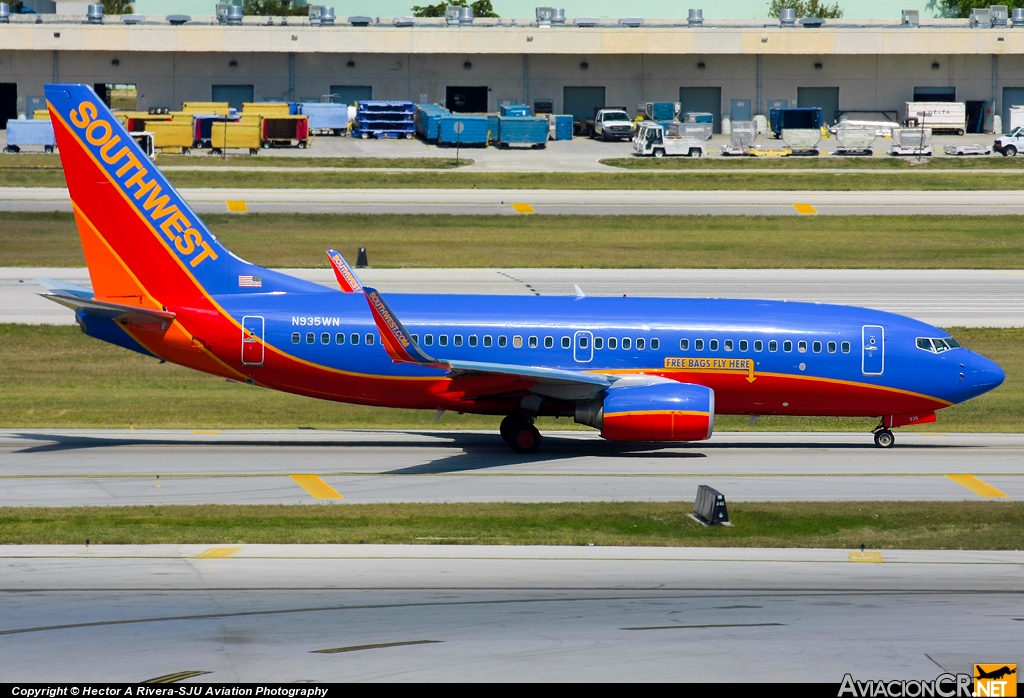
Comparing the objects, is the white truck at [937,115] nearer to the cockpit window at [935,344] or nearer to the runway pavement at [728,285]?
the runway pavement at [728,285]

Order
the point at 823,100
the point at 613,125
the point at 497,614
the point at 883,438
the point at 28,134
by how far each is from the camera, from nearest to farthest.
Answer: the point at 497,614 → the point at 883,438 → the point at 28,134 → the point at 613,125 → the point at 823,100

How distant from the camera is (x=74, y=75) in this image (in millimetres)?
102812

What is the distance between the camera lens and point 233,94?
106625 millimetres

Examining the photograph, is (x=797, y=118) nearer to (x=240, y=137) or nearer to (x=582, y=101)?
(x=582, y=101)

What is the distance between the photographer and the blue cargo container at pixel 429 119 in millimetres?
95750

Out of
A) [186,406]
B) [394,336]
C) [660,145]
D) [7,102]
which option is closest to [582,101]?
[660,145]

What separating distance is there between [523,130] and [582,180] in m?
15.8

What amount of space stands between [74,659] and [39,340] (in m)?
29.5

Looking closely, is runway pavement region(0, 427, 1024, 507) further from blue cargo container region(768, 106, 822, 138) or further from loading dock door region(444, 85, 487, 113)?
loading dock door region(444, 85, 487, 113)

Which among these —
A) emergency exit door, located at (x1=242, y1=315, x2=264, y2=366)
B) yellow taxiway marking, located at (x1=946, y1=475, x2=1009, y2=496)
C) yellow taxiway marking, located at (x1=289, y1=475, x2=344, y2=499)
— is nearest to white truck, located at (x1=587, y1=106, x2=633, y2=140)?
emergency exit door, located at (x1=242, y1=315, x2=264, y2=366)

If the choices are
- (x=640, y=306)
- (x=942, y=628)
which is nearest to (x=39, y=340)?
(x=640, y=306)

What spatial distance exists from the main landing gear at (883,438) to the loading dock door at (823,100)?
8251cm

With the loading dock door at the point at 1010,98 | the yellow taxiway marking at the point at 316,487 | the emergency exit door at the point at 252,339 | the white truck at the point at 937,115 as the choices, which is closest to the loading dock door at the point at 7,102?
the white truck at the point at 937,115

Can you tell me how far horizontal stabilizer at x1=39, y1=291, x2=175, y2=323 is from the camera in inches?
1161
